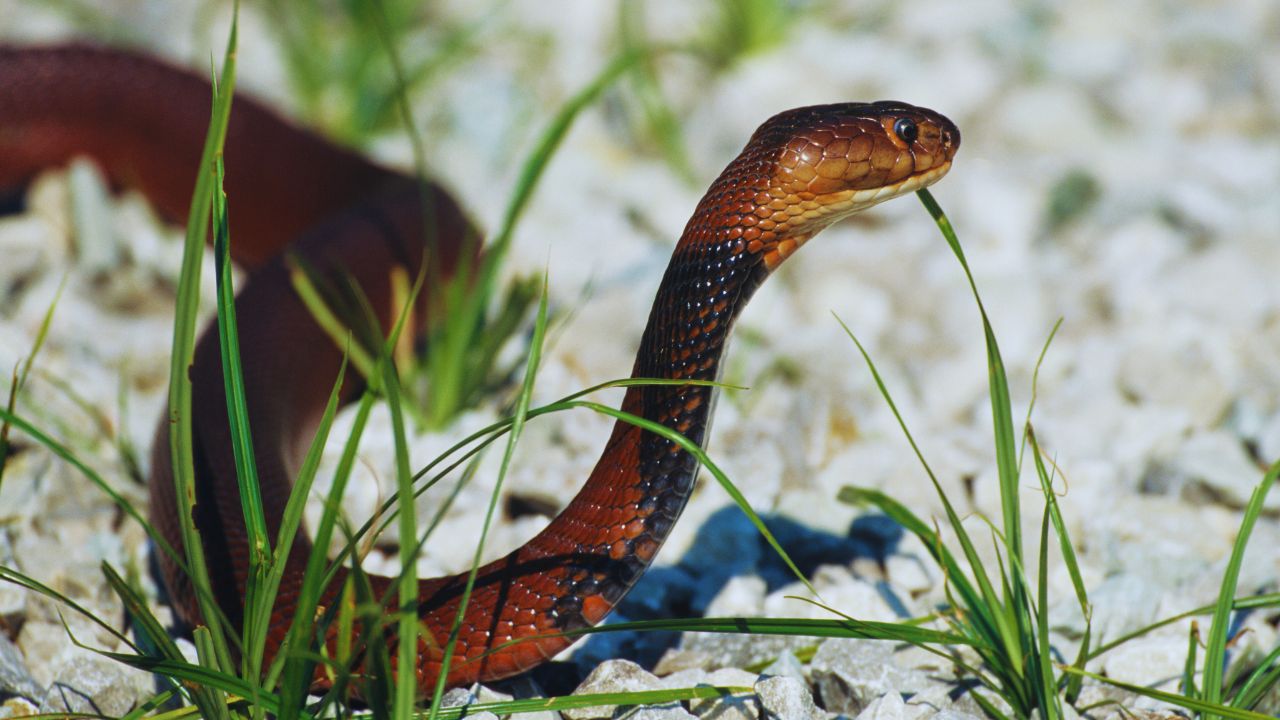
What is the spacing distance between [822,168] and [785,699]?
127 centimetres

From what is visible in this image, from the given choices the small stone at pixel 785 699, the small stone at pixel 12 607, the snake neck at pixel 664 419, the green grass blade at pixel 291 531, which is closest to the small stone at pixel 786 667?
the small stone at pixel 785 699

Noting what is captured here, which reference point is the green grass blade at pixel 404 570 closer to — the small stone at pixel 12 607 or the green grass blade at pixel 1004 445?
the green grass blade at pixel 1004 445

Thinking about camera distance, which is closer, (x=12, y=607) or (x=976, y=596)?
(x=976, y=596)

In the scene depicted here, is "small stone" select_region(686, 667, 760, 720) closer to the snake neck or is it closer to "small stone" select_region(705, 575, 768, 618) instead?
the snake neck

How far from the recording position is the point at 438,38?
643 cm

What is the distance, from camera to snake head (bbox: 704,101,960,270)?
113 inches

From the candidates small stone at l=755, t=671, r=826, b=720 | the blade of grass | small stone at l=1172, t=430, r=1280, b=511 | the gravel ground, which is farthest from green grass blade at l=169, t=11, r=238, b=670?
small stone at l=1172, t=430, r=1280, b=511

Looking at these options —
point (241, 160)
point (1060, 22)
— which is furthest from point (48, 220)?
point (1060, 22)

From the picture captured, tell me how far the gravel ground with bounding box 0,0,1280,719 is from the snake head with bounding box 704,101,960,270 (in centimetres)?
68

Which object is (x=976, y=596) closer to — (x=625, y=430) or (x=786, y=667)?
(x=786, y=667)

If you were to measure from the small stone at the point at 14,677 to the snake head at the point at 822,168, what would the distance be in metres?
1.97

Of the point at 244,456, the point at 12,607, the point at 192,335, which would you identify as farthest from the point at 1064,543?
the point at 12,607

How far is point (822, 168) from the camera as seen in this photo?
9.55 ft

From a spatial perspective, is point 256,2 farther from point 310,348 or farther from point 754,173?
point 754,173
